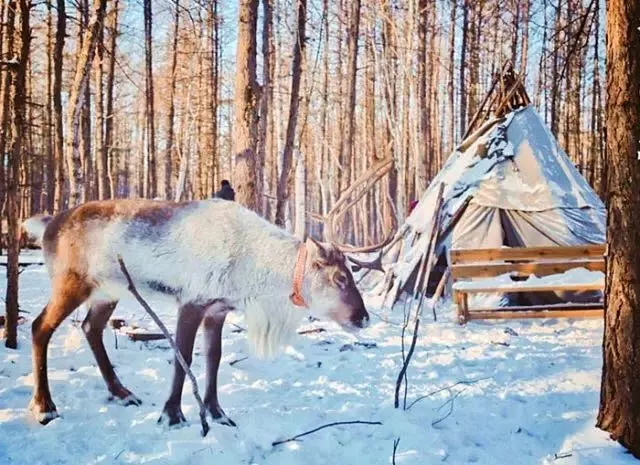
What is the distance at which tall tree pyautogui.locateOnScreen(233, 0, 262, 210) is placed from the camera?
657cm

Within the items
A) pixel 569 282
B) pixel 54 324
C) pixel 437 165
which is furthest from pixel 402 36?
pixel 54 324

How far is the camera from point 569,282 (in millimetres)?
7625

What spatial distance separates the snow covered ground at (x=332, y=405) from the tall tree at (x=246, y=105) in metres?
1.92

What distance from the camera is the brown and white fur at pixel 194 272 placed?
3.70 meters

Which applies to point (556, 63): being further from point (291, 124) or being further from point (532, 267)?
point (532, 267)

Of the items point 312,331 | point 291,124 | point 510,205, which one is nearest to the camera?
point 312,331

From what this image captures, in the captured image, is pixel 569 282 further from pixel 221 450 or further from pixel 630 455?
pixel 221 450

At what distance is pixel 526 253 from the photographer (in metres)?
7.45

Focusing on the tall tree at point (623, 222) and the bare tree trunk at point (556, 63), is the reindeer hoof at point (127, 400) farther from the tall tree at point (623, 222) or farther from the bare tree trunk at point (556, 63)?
the bare tree trunk at point (556, 63)

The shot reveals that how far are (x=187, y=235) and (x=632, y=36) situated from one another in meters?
3.22

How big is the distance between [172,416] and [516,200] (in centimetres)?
676

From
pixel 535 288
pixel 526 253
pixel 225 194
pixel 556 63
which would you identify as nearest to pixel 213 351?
pixel 225 194

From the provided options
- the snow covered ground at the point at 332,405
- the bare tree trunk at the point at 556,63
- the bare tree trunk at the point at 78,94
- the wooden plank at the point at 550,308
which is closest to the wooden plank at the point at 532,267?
the wooden plank at the point at 550,308

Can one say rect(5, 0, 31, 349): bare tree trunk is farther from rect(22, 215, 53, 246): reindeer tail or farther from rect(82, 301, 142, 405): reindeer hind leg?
rect(82, 301, 142, 405): reindeer hind leg
